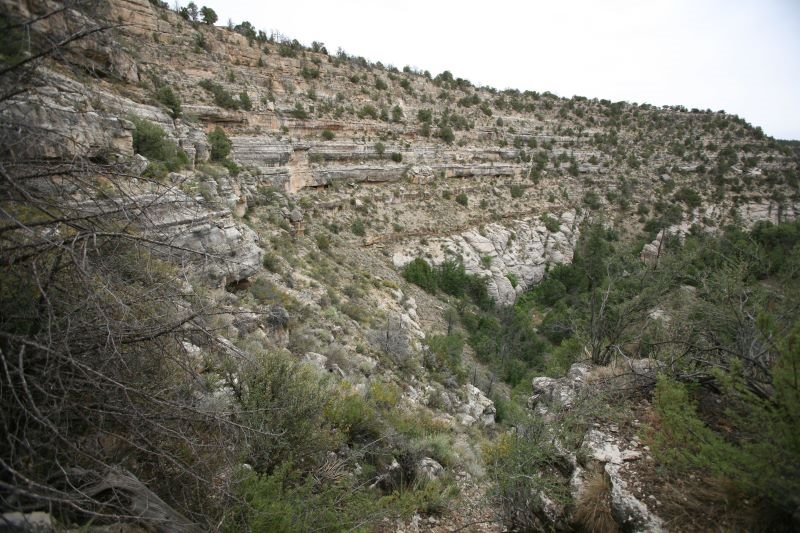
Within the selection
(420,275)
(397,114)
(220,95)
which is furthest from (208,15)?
(420,275)

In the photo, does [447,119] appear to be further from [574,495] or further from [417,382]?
[574,495]

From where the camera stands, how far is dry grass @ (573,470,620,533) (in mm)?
3012

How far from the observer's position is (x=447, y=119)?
101 ft

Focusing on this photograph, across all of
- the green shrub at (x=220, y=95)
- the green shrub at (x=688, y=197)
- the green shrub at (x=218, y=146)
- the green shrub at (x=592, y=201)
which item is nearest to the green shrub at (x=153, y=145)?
the green shrub at (x=218, y=146)

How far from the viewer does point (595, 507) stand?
312 centimetres

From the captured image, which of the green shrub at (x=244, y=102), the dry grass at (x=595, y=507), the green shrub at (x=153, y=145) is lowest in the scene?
the dry grass at (x=595, y=507)

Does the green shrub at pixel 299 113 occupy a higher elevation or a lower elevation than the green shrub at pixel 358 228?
higher

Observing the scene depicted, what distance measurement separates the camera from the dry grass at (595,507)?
301 centimetres

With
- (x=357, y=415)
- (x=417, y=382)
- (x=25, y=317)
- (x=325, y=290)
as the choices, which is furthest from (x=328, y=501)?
(x=325, y=290)

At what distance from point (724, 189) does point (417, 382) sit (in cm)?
3584

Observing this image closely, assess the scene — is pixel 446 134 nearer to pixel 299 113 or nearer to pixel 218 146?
pixel 299 113

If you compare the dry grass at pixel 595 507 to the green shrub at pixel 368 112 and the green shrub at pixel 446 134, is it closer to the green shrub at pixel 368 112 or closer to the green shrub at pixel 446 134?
the green shrub at pixel 368 112

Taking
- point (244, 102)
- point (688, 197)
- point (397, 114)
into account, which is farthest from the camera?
point (688, 197)

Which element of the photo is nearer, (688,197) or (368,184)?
(368,184)
